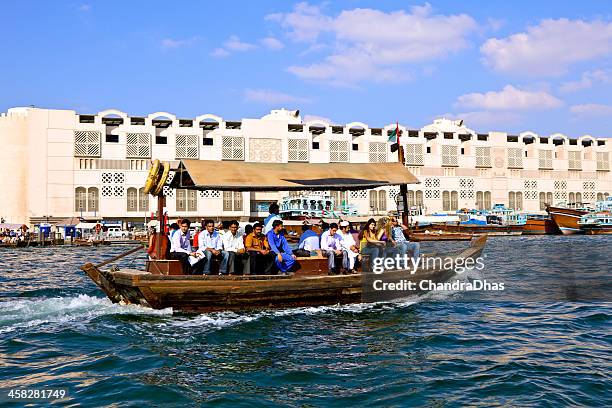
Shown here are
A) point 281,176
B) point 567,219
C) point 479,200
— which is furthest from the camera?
point 479,200

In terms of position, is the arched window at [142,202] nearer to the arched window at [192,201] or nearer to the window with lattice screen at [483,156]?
the arched window at [192,201]

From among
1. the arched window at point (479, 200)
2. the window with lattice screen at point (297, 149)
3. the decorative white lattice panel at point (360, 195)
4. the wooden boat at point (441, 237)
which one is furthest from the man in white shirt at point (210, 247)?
the arched window at point (479, 200)

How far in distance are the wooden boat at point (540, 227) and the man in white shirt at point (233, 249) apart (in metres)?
46.8

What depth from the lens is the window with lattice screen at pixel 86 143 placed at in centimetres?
5019

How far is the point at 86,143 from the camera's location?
165 ft

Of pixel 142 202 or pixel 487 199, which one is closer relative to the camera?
pixel 142 202

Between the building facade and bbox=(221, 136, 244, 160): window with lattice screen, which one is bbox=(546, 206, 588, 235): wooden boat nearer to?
the building facade

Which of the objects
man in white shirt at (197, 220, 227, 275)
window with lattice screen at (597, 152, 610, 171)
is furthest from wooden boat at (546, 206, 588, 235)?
man in white shirt at (197, 220, 227, 275)

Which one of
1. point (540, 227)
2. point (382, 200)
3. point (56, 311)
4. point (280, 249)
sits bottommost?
point (56, 311)

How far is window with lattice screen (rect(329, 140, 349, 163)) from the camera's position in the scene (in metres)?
57.2

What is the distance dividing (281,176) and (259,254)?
1666 millimetres

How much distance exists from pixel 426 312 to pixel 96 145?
46.0 metres

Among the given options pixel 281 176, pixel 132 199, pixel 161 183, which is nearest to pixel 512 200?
pixel 132 199

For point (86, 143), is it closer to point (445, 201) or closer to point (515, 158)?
point (445, 201)
